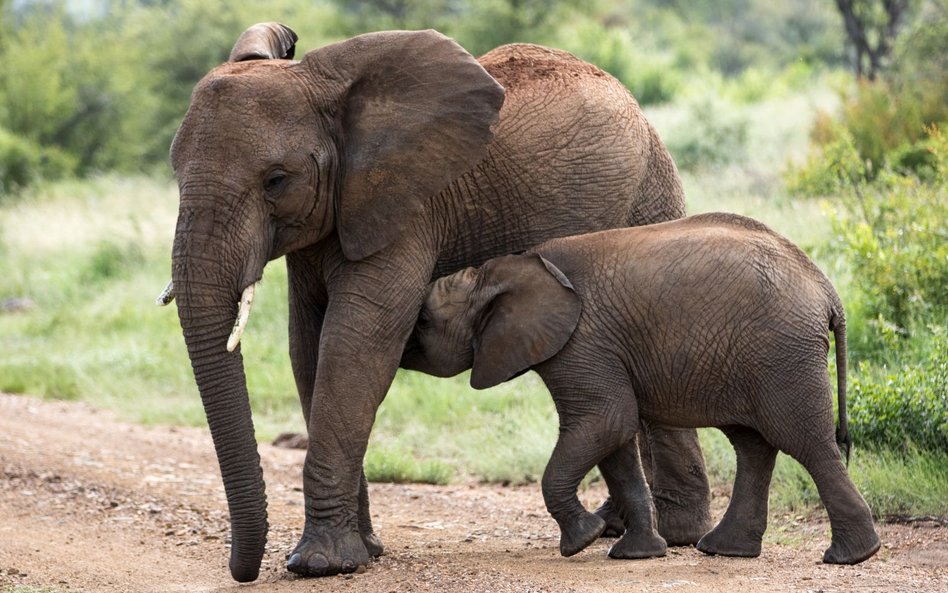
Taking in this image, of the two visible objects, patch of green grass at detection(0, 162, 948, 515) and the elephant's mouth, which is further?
patch of green grass at detection(0, 162, 948, 515)

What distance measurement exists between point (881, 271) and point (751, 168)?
818 cm

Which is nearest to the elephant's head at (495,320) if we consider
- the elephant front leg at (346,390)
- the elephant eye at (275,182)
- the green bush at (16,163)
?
the elephant front leg at (346,390)

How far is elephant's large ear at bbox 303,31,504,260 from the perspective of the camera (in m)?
6.22

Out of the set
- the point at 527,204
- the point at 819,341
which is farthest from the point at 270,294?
the point at 819,341

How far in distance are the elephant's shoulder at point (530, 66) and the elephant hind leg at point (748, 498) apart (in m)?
1.95

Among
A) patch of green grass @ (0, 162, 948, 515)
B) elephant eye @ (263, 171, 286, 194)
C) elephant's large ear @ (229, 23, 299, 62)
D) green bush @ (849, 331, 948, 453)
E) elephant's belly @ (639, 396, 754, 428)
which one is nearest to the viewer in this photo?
elephant eye @ (263, 171, 286, 194)

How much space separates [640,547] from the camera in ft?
21.1

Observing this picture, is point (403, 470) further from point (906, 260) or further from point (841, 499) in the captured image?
point (841, 499)

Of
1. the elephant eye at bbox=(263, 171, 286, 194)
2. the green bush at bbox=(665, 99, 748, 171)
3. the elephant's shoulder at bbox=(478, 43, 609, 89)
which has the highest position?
the green bush at bbox=(665, 99, 748, 171)

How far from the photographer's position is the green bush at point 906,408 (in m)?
7.81

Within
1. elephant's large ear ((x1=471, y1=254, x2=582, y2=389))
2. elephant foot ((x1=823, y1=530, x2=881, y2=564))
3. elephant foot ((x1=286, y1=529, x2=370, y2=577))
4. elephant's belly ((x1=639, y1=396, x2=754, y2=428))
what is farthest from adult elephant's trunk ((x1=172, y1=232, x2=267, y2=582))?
elephant foot ((x1=823, y1=530, x2=881, y2=564))

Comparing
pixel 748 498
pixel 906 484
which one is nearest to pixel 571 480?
pixel 748 498

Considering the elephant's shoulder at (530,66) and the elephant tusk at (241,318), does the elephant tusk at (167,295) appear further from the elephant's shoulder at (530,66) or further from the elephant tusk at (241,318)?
the elephant's shoulder at (530,66)

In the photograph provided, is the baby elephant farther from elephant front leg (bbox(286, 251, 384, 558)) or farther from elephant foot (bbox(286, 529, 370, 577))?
elephant foot (bbox(286, 529, 370, 577))
